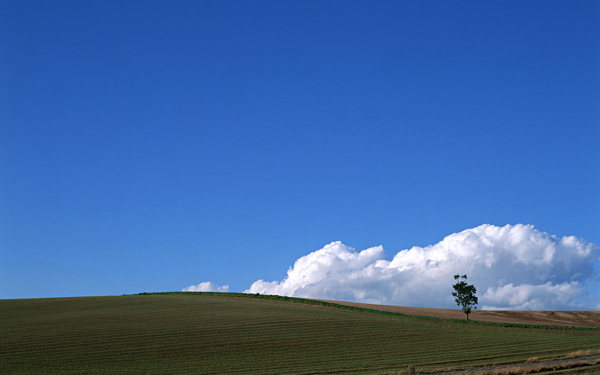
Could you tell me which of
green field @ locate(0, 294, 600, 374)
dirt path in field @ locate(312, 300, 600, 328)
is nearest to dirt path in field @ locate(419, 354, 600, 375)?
green field @ locate(0, 294, 600, 374)

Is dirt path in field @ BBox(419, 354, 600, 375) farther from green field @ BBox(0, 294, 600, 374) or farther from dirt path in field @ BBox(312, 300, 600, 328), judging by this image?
dirt path in field @ BBox(312, 300, 600, 328)

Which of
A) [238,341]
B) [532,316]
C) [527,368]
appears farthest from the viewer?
[532,316]

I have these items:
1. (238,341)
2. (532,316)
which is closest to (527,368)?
(238,341)

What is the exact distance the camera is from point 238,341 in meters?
35.6

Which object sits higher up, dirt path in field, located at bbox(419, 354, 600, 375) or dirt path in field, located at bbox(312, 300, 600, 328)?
dirt path in field, located at bbox(312, 300, 600, 328)

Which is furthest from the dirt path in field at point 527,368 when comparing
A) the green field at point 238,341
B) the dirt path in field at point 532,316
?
the dirt path in field at point 532,316

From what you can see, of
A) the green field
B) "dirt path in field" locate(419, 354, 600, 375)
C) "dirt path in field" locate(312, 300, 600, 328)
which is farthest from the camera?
"dirt path in field" locate(312, 300, 600, 328)

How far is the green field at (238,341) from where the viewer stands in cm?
2884

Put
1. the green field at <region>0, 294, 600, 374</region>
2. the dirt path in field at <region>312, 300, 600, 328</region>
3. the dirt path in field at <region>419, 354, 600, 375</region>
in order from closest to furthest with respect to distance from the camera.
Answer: the dirt path in field at <region>419, 354, 600, 375</region> < the green field at <region>0, 294, 600, 374</region> < the dirt path in field at <region>312, 300, 600, 328</region>

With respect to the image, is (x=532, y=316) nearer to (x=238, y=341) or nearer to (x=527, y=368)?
(x=527, y=368)

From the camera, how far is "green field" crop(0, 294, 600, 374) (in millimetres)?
28842

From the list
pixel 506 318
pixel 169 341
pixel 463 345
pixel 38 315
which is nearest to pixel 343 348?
pixel 463 345

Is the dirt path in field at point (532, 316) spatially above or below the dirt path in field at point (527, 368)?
above

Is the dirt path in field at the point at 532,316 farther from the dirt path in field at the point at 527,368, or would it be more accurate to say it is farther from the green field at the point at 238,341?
the dirt path in field at the point at 527,368
